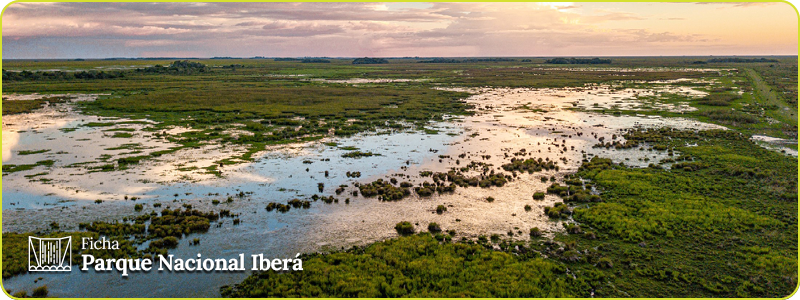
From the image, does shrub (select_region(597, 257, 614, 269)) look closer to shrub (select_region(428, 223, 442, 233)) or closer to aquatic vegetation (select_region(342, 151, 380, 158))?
shrub (select_region(428, 223, 442, 233))

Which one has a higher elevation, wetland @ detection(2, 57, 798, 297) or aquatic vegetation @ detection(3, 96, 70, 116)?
aquatic vegetation @ detection(3, 96, 70, 116)

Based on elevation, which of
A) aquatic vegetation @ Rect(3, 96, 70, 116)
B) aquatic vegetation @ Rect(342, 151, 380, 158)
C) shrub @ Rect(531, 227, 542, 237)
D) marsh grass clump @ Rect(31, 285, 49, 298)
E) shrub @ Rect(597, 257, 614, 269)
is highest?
aquatic vegetation @ Rect(3, 96, 70, 116)

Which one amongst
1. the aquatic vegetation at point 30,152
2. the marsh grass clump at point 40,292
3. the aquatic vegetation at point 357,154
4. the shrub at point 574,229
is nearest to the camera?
the marsh grass clump at point 40,292

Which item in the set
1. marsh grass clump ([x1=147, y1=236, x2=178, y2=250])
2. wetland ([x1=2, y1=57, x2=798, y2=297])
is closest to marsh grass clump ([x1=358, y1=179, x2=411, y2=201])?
wetland ([x1=2, y1=57, x2=798, y2=297])

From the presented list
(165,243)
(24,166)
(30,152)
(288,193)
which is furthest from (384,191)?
(30,152)

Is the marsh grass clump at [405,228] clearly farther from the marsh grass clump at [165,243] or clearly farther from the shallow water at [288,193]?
the marsh grass clump at [165,243]

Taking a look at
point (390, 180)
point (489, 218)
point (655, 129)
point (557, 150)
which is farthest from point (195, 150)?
point (655, 129)

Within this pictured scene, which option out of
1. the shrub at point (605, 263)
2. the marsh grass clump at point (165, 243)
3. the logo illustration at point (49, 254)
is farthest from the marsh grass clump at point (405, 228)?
the logo illustration at point (49, 254)
